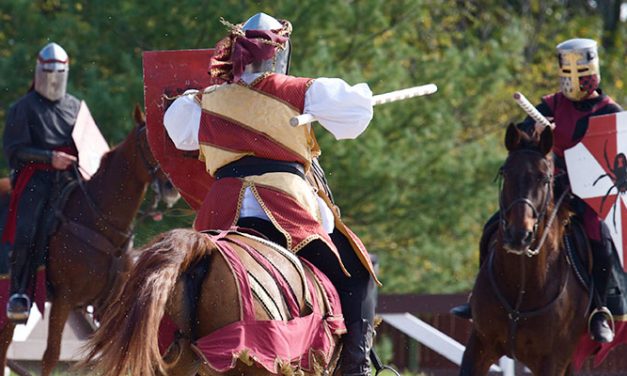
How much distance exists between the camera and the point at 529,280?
8539 millimetres

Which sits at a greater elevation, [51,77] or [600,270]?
[51,77]

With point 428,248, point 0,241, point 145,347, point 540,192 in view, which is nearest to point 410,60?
point 428,248

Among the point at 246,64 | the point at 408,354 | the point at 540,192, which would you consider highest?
the point at 246,64

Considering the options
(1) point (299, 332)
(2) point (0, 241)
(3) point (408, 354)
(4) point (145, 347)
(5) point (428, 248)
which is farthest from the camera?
(5) point (428, 248)

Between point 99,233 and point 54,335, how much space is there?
82 centimetres

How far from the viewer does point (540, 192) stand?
827 centimetres

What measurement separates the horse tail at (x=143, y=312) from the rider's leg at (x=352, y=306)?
874 millimetres

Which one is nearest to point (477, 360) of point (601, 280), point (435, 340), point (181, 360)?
point (601, 280)

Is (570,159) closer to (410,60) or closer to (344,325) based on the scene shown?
(344,325)

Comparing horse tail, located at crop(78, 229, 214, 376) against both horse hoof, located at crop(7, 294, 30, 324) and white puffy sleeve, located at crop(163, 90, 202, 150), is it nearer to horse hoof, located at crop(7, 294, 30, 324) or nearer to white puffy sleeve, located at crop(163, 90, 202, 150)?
white puffy sleeve, located at crop(163, 90, 202, 150)

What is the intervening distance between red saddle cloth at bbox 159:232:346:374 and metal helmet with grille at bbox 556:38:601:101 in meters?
4.09

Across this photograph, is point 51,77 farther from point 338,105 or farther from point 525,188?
point 338,105

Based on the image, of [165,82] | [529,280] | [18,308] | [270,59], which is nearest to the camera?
[270,59]

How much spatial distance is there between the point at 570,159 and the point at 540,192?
79 centimetres
